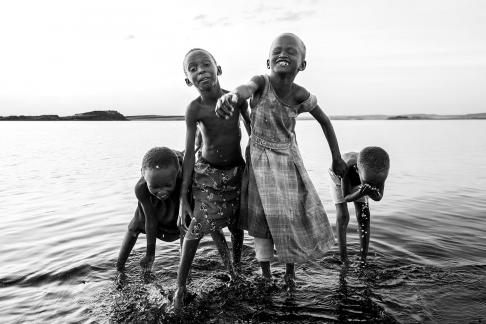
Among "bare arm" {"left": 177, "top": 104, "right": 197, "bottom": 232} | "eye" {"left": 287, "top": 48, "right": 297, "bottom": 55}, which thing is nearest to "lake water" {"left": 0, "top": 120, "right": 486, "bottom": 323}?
"bare arm" {"left": 177, "top": 104, "right": 197, "bottom": 232}

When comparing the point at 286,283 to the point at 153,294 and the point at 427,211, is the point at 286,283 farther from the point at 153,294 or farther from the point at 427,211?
the point at 427,211

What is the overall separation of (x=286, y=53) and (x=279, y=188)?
121cm

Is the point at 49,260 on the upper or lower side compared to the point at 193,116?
lower

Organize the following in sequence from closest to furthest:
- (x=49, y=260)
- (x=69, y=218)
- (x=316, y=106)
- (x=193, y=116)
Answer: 1. (x=193, y=116)
2. (x=316, y=106)
3. (x=49, y=260)
4. (x=69, y=218)

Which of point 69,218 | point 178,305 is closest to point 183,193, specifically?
point 178,305

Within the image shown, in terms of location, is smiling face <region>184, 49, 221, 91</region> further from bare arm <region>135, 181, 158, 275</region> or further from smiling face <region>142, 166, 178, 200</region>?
bare arm <region>135, 181, 158, 275</region>

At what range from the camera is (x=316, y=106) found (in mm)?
3975

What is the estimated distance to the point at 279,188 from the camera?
377 centimetres

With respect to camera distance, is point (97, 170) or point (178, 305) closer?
point (178, 305)

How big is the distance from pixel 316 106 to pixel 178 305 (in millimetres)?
2293

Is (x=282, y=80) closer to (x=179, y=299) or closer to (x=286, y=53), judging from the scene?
(x=286, y=53)

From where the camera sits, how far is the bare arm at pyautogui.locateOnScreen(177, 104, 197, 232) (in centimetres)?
371

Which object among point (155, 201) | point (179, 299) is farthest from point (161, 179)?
point (179, 299)

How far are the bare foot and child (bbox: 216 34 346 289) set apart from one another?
2.63 ft
